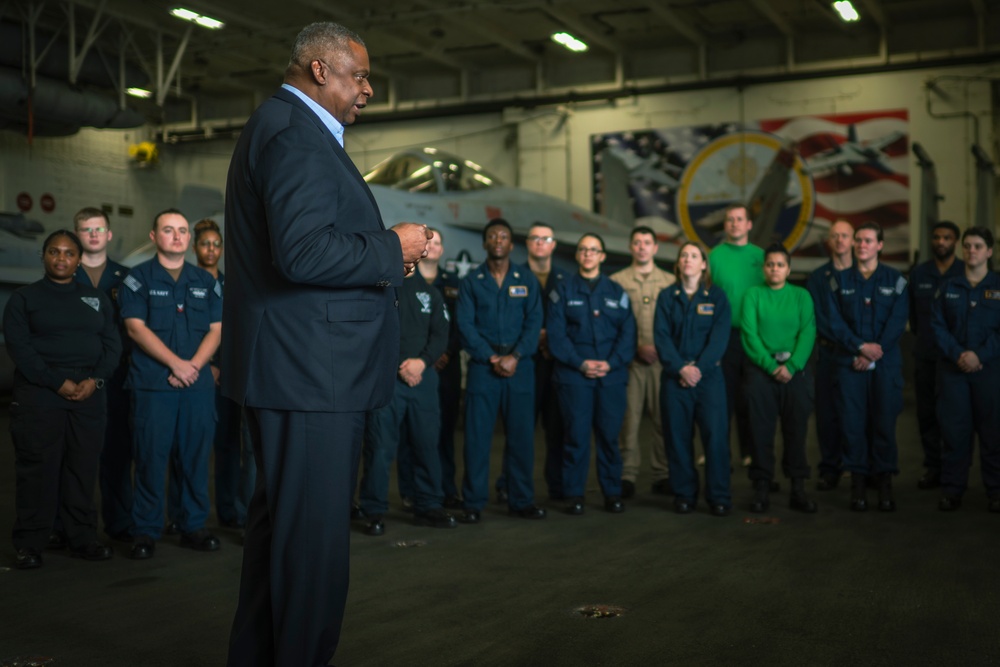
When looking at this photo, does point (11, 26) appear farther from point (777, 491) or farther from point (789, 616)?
point (789, 616)

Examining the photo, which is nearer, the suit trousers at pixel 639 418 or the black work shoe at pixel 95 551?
the black work shoe at pixel 95 551

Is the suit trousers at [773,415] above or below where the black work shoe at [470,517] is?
above

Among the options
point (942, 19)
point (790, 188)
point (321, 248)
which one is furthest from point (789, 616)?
point (942, 19)

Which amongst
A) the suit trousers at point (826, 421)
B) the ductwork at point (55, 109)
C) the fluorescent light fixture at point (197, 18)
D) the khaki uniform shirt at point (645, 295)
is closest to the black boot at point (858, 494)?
the suit trousers at point (826, 421)

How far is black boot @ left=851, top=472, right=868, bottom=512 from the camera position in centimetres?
501

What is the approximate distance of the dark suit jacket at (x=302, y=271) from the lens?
1.90 meters

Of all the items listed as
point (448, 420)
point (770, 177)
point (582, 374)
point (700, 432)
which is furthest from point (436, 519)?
point (770, 177)

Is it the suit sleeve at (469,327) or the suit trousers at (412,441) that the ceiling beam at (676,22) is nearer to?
the suit sleeve at (469,327)

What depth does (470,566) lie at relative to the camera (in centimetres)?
384

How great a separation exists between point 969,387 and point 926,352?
0.93m

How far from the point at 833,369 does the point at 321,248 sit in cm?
426

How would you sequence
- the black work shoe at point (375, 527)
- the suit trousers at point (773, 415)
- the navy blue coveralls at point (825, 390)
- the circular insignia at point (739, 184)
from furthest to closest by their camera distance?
1. the circular insignia at point (739, 184)
2. the navy blue coveralls at point (825, 390)
3. the suit trousers at point (773, 415)
4. the black work shoe at point (375, 527)

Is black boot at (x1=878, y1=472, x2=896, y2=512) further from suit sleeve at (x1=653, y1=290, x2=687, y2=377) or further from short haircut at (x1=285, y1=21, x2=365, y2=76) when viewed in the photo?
short haircut at (x1=285, y1=21, x2=365, y2=76)

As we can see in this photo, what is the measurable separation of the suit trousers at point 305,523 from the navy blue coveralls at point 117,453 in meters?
2.68
